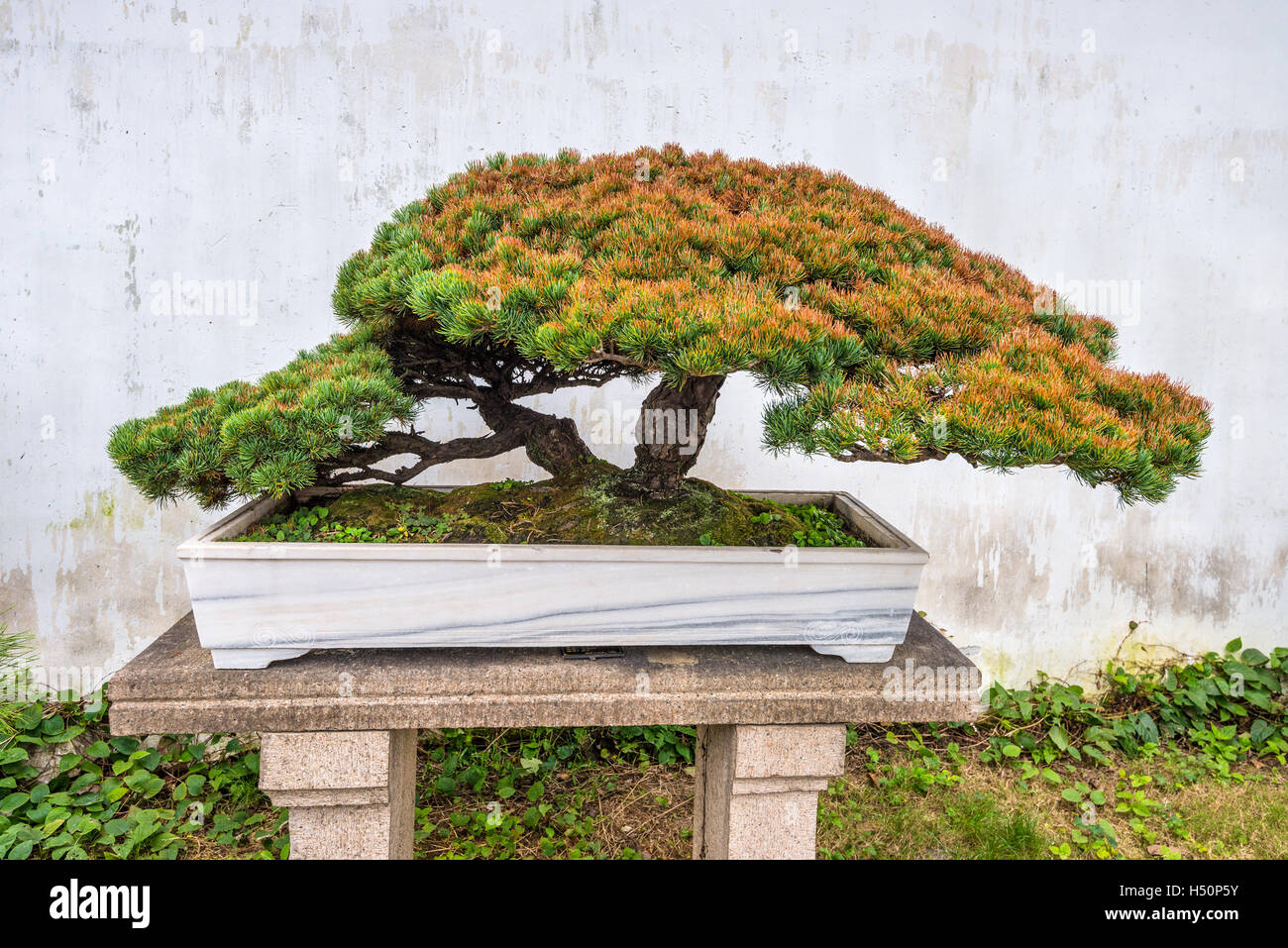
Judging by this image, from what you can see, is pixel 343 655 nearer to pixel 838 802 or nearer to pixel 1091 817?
pixel 838 802

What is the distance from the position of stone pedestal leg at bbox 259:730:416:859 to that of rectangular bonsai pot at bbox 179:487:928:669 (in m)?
0.14

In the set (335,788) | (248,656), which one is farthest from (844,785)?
(248,656)

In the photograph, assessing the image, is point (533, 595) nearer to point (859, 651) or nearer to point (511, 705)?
point (511, 705)

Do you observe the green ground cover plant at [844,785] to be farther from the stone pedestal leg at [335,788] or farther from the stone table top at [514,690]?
the stone table top at [514,690]

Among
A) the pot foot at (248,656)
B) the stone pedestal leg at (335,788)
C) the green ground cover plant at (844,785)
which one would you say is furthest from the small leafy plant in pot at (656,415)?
the green ground cover plant at (844,785)

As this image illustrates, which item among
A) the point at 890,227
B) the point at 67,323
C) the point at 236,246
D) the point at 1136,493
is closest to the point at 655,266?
the point at 890,227

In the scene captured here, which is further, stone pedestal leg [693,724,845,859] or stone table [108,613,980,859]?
stone pedestal leg [693,724,845,859]

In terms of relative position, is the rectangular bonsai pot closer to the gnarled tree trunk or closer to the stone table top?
the stone table top

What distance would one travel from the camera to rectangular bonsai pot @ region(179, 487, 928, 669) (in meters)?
1.15

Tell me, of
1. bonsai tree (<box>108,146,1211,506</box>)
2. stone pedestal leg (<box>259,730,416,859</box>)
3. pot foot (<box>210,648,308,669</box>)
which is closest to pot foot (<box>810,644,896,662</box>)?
bonsai tree (<box>108,146,1211,506</box>)

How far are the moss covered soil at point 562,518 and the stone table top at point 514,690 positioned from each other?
0.61 feet

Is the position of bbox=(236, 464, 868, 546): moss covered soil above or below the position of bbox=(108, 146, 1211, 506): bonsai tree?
below

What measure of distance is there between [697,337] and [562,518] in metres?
0.50

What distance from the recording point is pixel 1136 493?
3.66 ft
